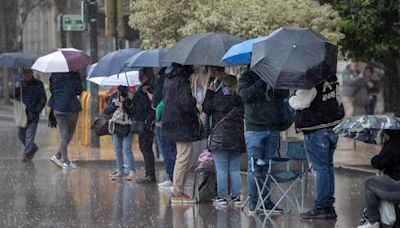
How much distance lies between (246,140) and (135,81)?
4.31 meters

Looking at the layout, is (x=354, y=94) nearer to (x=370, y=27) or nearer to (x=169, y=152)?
(x=370, y=27)

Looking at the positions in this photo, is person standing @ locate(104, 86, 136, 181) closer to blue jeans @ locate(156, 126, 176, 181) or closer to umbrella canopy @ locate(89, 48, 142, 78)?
umbrella canopy @ locate(89, 48, 142, 78)

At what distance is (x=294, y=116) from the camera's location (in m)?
11.6

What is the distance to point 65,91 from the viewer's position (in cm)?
1705

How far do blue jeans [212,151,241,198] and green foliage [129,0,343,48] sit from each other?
5.90 meters

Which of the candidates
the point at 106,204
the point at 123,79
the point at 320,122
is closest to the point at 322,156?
the point at 320,122

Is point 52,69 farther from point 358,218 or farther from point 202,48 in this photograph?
point 358,218

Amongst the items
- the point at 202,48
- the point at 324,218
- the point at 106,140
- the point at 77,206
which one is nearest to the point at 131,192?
the point at 77,206

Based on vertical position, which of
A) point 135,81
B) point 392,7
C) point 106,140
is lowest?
point 106,140

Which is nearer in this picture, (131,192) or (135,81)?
(131,192)

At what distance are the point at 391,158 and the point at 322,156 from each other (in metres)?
1.24

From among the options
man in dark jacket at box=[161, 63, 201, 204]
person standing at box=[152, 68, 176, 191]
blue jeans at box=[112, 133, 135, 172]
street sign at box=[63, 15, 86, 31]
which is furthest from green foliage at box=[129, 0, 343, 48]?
street sign at box=[63, 15, 86, 31]

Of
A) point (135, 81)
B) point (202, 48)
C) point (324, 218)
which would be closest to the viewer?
point (324, 218)

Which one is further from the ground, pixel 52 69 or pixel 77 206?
pixel 52 69
